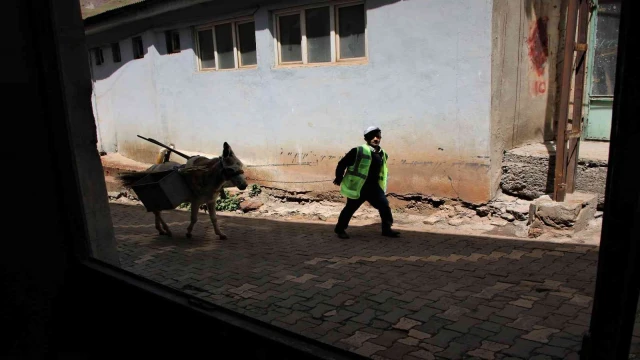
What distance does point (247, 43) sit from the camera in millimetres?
10180

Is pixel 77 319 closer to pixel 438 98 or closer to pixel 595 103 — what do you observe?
pixel 438 98

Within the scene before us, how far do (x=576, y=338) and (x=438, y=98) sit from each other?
189 inches

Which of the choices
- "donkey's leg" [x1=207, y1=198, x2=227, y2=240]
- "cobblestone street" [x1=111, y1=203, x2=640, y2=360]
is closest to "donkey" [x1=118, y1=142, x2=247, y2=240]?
"donkey's leg" [x1=207, y1=198, x2=227, y2=240]

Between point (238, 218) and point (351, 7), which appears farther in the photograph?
point (238, 218)

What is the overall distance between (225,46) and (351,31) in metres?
3.36

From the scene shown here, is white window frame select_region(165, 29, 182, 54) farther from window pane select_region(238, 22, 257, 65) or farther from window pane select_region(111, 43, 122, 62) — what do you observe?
window pane select_region(111, 43, 122, 62)

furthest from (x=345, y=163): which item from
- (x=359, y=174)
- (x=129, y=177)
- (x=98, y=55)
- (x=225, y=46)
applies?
(x=98, y=55)

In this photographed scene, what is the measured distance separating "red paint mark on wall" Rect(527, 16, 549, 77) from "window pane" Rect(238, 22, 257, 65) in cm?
538

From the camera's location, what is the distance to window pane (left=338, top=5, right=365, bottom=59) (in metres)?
8.48

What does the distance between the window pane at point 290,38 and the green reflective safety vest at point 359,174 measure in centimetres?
339

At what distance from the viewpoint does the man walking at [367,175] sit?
6.88 m

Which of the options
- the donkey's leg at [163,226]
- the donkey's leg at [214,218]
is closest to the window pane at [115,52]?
the donkey's leg at [163,226]

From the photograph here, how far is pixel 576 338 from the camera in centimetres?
378

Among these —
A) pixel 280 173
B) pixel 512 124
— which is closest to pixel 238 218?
pixel 280 173
